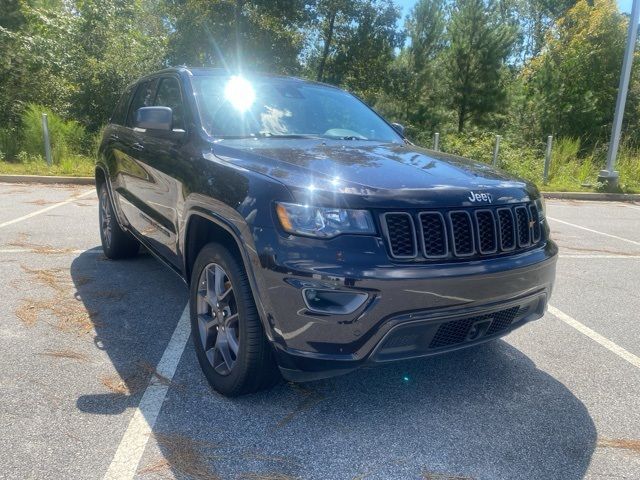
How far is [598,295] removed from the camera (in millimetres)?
4820

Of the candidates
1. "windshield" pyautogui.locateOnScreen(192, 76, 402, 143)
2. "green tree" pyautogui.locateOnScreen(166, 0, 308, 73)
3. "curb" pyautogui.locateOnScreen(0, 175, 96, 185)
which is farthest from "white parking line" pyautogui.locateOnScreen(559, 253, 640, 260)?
"green tree" pyautogui.locateOnScreen(166, 0, 308, 73)

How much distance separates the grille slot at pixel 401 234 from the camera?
87.7 inches

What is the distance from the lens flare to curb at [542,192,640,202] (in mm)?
10938

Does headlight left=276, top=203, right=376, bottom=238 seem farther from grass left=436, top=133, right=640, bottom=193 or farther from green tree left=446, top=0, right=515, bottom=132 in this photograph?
green tree left=446, top=0, right=515, bottom=132

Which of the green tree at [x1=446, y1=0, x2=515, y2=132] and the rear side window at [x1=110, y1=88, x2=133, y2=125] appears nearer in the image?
the rear side window at [x1=110, y1=88, x2=133, y2=125]

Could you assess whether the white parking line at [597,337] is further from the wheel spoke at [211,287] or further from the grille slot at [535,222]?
the wheel spoke at [211,287]

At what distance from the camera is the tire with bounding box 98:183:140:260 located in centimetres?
511

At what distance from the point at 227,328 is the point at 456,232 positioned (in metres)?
1.27

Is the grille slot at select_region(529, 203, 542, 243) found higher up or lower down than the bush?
higher up

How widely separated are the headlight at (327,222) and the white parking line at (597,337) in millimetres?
2335

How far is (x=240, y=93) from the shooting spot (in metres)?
3.59

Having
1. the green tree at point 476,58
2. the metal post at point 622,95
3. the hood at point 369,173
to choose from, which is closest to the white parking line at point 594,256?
the hood at point 369,173

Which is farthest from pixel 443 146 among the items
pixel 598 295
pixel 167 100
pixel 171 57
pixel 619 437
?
pixel 619 437

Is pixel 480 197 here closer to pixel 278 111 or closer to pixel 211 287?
pixel 211 287
